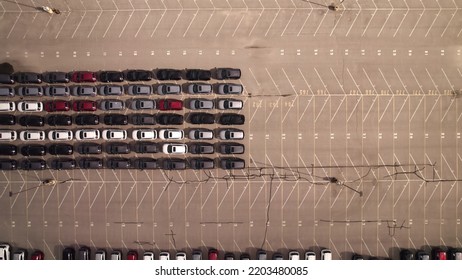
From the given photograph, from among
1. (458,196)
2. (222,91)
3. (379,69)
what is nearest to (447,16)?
(379,69)

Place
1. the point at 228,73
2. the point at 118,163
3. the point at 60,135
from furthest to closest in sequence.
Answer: the point at 118,163
the point at 60,135
the point at 228,73

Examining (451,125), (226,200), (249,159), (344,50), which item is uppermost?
(344,50)

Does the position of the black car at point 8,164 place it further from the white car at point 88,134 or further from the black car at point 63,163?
the white car at point 88,134

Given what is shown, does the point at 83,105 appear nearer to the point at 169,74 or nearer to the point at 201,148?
the point at 169,74

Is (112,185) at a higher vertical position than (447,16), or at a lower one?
lower

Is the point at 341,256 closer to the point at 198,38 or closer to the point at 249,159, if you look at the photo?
the point at 249,159

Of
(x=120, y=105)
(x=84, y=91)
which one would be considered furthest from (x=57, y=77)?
(x=120, y=105)

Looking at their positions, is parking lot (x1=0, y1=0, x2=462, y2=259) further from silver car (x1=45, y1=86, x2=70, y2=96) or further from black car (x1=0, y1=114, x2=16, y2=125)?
black car (x1=0, y1=114, x2=16, y2=125)
